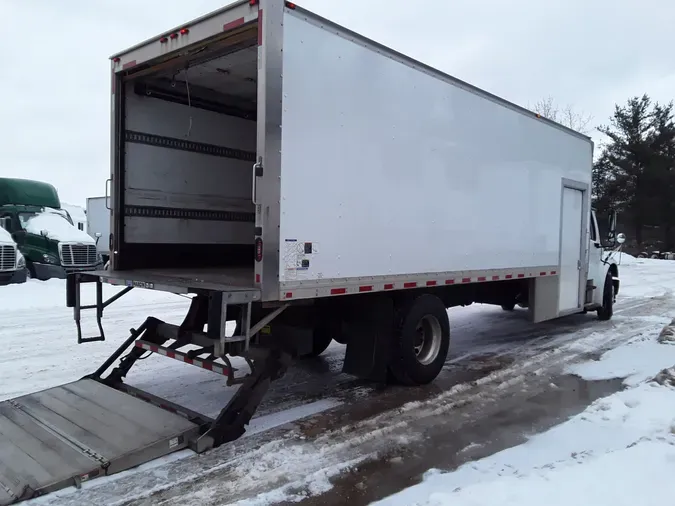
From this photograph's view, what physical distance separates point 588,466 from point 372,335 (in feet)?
8.29

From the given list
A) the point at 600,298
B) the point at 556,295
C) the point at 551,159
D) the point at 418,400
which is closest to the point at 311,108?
the point at 418,400

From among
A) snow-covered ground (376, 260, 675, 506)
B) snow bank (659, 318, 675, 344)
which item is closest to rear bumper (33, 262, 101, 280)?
snow-covered ground (376, 260, 675, 506)

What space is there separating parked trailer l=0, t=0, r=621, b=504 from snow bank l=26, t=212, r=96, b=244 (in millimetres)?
10573

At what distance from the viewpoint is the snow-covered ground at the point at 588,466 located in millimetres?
3393

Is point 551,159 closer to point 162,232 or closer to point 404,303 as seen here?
point 404,303

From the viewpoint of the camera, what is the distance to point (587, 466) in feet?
12.5

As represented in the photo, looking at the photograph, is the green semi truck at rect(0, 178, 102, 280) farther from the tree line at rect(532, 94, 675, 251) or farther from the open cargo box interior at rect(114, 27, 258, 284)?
the tree line at rect(532, 94, 675, 251)

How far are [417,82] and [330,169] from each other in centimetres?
172

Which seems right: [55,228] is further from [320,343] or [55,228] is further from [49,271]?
[320,343]

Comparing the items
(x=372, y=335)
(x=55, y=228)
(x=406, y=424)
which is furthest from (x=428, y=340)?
(x=55, y=228)

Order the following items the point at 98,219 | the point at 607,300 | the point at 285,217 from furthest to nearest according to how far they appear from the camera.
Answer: the point at 98,219 < the point at 607,300 < the point at 285,217

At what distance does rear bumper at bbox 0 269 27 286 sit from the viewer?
14.1 metres

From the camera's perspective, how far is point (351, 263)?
16.6ft

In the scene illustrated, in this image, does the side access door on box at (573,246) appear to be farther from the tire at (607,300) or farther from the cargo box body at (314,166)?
the tire at (607,300)
